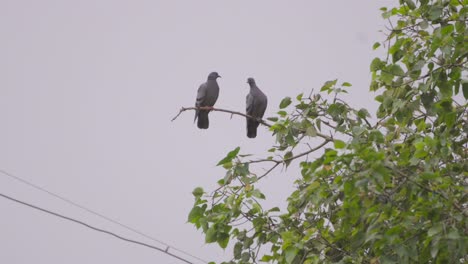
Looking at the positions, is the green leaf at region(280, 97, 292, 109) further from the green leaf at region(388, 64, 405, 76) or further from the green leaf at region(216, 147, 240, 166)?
the green leaf at region(388, 64, 405, 76)

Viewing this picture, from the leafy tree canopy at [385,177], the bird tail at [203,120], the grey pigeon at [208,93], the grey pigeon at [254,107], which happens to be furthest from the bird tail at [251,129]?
the leafy tree canopy at [385,177]

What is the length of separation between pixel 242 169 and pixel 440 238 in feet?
4.79

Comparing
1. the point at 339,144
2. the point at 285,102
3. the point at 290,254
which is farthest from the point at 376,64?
the point at 290,254

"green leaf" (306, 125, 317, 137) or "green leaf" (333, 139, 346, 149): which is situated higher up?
"green leaf" (306, 125, 317, 137)

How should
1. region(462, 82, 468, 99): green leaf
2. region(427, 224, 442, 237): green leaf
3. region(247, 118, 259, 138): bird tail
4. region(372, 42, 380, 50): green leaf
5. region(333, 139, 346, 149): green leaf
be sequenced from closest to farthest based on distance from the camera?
region(427, 224, 442, 237): green leaf < region(333, 139, 346, 149): green leaf < region(462, 82, 468, 99): green leaf < region(372, 42, 380, 50): green leaf < region(247, 118, 259, 138): bird tail

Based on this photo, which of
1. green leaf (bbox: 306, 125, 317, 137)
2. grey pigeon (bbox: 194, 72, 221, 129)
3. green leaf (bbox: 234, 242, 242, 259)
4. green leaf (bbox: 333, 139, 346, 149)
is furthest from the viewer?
grey pigeon (bbox: 194, 72, 221, 129)

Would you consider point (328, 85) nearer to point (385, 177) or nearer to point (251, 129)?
point (385, 177)

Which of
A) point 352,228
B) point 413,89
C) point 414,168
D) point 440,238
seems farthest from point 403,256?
point 413,89

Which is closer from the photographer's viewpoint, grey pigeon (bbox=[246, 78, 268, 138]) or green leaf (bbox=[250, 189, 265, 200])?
green leaf (bbox=[250, 189, 265, 200])

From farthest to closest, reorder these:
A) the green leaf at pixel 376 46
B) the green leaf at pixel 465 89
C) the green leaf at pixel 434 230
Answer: the green leaf at pixel 376 46, the green leaf at pixel 465 89, the green leaf at pixel 434 230

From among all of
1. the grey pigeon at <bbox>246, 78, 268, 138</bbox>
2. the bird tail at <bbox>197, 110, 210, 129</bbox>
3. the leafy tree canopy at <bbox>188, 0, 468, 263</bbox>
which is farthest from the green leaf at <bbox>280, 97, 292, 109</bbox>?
the bird tail at <bbox>197, 110, 210, 129</bbox>

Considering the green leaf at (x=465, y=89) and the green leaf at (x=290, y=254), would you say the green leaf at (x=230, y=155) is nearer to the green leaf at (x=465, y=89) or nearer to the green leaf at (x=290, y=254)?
the green leaf at (x=290, y=254)

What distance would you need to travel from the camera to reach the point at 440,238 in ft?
10.1

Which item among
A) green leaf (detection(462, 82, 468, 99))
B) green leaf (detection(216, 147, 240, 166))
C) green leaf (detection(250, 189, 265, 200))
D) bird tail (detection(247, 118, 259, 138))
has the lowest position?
green leaf (detection(250, 189, 265, 200))
